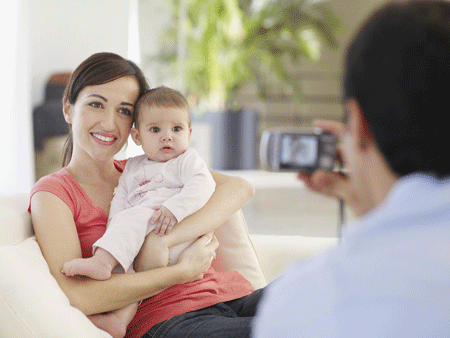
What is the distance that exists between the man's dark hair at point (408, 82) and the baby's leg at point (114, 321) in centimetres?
88

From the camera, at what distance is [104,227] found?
52.2 inches

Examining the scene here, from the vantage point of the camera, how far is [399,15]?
1.54 feet

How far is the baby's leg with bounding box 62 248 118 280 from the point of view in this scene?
113cm

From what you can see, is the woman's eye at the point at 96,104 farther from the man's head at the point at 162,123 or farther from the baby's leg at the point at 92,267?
the baby's leg at the point at 92,267

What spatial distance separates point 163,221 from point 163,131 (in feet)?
0.91

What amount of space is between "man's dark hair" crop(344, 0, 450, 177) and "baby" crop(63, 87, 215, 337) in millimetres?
845

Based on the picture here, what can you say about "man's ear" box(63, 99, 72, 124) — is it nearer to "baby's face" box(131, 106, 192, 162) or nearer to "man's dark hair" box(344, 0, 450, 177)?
"baby's face" box(131, 106, 192, 162)

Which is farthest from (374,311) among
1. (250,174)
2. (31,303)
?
(250,174)

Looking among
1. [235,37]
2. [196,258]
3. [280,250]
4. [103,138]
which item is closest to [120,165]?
[103,138]

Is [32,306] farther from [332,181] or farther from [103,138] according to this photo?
[332,181]

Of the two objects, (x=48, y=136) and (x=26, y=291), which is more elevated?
(x=26, y=291)

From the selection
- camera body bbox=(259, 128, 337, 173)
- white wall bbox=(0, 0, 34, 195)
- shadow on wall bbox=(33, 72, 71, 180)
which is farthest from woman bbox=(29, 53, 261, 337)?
shadow on wall bbox=(33, 72, 71, 180)

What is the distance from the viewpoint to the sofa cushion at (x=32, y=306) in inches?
38.6

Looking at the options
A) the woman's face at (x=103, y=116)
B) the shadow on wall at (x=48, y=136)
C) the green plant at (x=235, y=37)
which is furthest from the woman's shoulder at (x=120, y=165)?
the green plant at (x=235, y=37)
